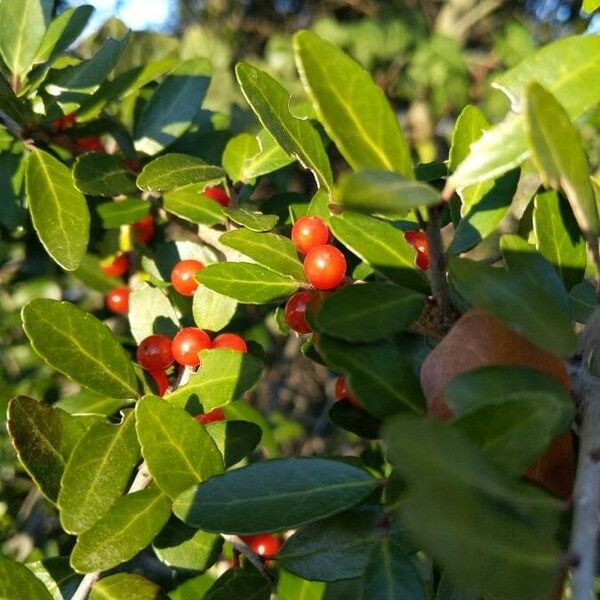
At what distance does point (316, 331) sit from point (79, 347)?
0.95ft

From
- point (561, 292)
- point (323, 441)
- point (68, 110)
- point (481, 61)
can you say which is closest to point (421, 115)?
point (481, 61)

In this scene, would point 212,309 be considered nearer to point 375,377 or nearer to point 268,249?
point 268,249

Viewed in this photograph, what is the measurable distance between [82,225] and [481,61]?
3302mm

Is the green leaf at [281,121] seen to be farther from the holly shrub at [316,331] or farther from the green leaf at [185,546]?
the green leaf at [185,546]

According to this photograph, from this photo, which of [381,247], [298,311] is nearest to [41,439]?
[298,311]

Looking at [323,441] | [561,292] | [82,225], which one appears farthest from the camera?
[323,441]

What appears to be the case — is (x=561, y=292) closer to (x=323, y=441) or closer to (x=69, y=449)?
(x=69, y=449)

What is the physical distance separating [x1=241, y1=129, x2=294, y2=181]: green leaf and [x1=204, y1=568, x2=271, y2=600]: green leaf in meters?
0.48

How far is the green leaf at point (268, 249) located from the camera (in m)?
0.82

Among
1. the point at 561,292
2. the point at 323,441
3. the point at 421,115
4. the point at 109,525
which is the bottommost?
the point at 323,441

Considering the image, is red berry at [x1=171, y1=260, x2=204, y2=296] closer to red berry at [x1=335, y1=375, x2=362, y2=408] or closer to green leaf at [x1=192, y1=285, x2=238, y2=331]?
green leaf at [x1=192, y1=285, x2=238, y2=331]

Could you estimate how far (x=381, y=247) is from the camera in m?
0.70

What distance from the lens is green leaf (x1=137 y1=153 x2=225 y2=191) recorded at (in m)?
0.92

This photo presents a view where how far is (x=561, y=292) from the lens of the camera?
696 mm
